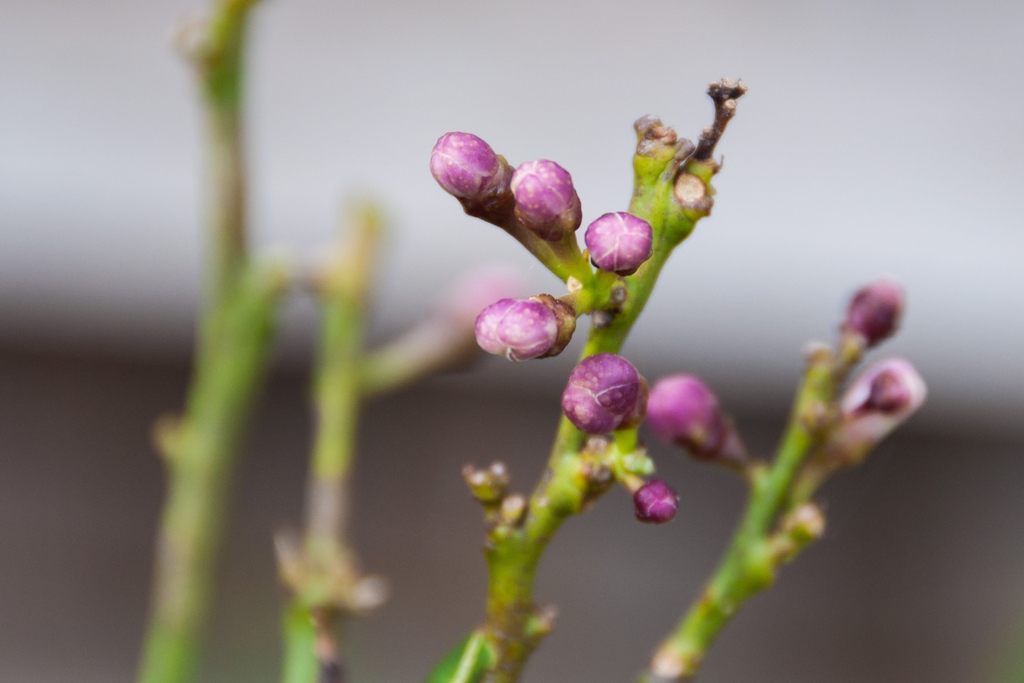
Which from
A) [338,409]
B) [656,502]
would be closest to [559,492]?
[656,502]

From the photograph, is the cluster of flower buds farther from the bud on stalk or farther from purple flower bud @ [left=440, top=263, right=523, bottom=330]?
purple flower bud @ [left=440, top=263, right=523, bottom=330]

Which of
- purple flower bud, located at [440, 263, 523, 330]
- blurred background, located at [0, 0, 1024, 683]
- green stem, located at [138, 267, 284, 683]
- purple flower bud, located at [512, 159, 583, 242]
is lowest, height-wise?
purple flower bud, located at [512, 159, 583, 242]

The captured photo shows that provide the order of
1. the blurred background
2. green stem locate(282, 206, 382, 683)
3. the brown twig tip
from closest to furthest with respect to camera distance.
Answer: the brown twig tip < green stem locate(282, 206, 382, 683) < the blurred background

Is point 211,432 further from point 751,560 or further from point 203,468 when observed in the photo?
point 751,560

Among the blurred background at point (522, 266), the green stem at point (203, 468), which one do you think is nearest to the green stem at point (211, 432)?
the green stem at point (203, 468)

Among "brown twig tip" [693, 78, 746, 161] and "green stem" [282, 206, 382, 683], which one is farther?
"green stem" [282, 206, 382, 683]

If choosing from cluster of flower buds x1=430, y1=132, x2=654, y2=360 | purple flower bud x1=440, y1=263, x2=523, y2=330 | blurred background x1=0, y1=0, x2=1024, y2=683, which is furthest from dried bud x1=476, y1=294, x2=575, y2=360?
blurred background x1=0, y1=0, x2=1024, y2=683

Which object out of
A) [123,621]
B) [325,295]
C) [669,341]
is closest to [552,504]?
[325,295]
